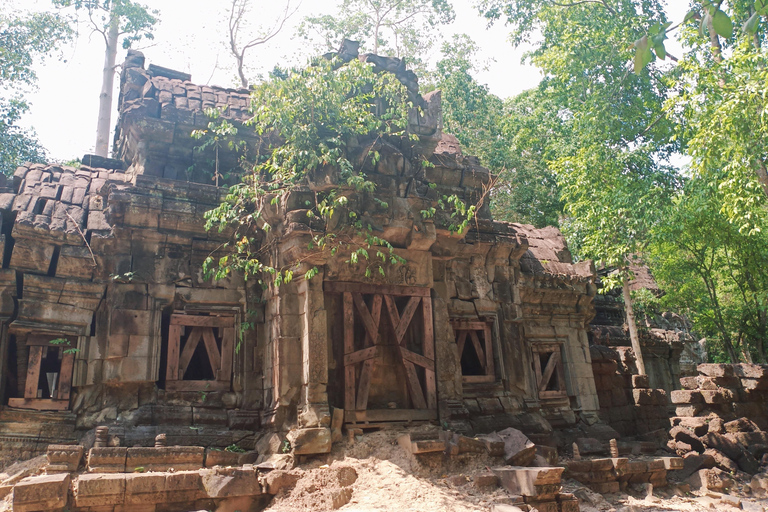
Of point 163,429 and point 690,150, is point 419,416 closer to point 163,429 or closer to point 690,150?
point 163,429

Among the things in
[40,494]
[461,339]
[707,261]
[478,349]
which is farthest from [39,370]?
[707,261]

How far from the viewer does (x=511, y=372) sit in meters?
10.5

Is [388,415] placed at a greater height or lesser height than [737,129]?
lesser

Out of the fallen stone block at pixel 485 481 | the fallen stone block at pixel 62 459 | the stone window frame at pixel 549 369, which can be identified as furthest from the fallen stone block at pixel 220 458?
the stone window frame at pixel 549 369

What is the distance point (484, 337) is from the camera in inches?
416

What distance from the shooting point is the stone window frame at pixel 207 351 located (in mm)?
8719

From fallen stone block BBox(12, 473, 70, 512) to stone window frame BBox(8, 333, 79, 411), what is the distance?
201 centimetres

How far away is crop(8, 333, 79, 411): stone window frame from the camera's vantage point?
806 centimetres

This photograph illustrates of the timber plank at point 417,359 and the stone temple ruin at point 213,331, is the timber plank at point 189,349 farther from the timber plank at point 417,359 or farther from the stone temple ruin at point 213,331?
the timber plank at point 417,359

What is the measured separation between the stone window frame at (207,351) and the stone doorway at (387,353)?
1743 mm

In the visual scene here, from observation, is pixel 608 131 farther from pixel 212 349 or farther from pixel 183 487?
pixel 183 487

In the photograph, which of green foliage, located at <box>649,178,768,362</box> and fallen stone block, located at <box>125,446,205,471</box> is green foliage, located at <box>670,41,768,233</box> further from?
fallen stone block, located at <box>125,446,205,471</box>

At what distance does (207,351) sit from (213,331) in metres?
0.34

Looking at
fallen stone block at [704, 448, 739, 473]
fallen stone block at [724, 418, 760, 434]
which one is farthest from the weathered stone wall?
fallen stone block at [724, 418, 760, 434]
